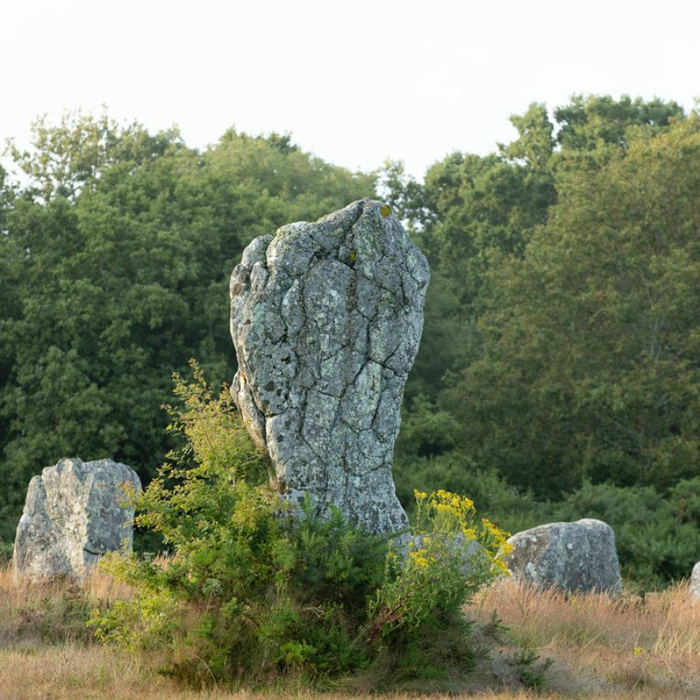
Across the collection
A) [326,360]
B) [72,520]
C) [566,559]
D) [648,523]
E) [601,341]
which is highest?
[601,341]

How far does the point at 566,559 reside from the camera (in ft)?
48.1

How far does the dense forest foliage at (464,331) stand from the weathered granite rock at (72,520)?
9.42 metres

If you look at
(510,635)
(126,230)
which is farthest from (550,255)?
(510,635)

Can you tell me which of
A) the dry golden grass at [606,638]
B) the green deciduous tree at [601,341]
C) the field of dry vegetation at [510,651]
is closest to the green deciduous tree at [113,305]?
the green deciduous tree at [601,341]

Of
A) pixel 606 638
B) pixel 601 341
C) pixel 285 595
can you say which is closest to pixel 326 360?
pixel 285 595

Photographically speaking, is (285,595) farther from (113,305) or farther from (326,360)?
(113,305)

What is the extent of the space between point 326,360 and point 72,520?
21.2 ft

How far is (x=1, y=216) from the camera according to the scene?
3192 centimetres

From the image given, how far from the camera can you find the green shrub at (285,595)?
8812mm

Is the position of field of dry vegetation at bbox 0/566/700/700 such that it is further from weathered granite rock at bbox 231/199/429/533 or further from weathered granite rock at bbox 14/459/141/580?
weathered granite rock at bbox 231/199/429/533

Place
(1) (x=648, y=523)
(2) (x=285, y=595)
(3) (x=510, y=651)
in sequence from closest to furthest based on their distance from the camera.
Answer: (2) (x=285, y=595)
(3) (x=510, y=651)
(1) (x=648, y=523)

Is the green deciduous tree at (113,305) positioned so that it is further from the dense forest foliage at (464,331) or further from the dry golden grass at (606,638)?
the dry golden grass at (606,638)

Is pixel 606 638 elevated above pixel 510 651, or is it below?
below

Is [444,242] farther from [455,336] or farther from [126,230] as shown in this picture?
[126,230]
